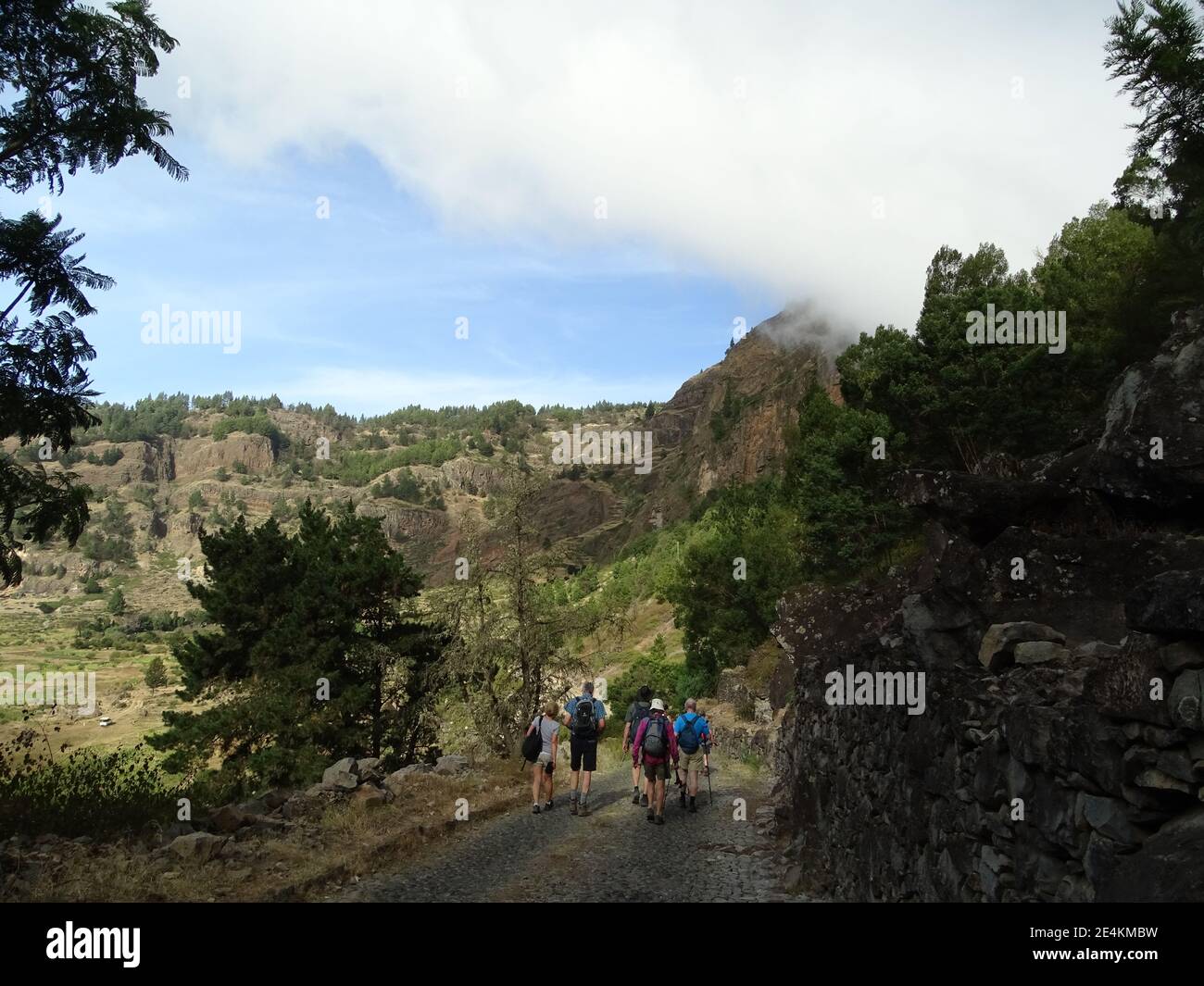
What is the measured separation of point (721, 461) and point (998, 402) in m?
111

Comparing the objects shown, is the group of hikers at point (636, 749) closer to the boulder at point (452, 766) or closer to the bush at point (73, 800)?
→ the boulder at point (452, 766)

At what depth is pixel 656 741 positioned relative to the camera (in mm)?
14016

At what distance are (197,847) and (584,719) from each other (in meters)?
6.79

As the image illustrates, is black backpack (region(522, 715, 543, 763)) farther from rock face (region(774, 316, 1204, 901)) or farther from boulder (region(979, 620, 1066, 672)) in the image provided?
boulder (region(979, 620, 1066, 672))

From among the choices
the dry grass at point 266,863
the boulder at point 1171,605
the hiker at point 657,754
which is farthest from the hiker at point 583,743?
the boulder at point 1171,605

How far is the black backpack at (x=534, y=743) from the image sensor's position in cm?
1444

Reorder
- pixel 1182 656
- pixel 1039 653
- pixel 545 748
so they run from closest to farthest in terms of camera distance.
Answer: pixel 1182 656, pixel 1039 653, pixel 545 748

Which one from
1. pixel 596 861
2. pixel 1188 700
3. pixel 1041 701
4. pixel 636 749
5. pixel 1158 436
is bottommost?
pixel 596 861

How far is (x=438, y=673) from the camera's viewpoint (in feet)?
69.4

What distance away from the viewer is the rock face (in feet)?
13.8

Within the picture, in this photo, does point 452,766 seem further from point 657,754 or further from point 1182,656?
point 1182,656

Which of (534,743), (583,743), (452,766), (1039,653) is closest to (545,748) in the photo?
(534,743)

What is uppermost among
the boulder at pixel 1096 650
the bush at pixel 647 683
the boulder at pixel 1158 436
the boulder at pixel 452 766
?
the boulder at pixel 1158 436
